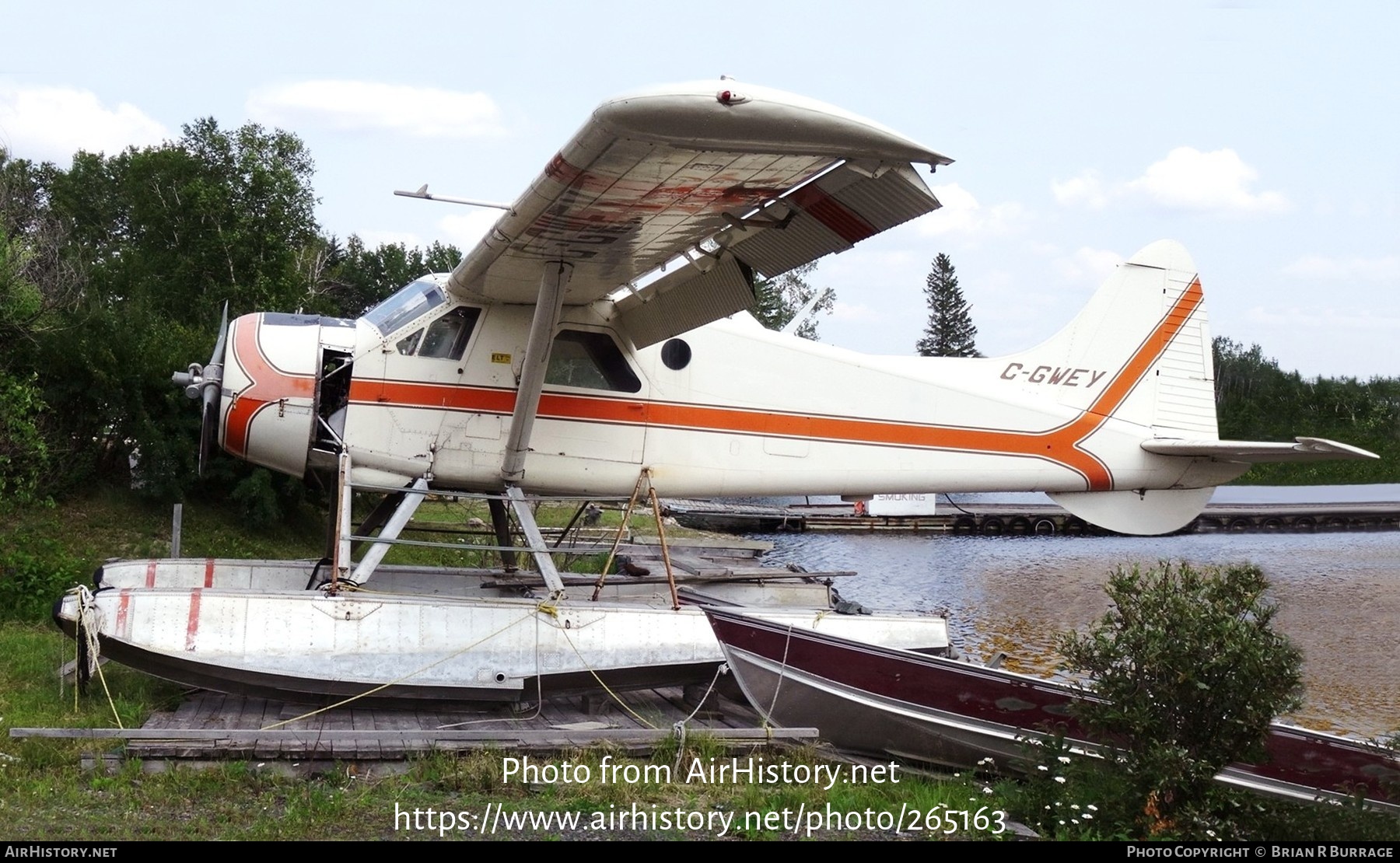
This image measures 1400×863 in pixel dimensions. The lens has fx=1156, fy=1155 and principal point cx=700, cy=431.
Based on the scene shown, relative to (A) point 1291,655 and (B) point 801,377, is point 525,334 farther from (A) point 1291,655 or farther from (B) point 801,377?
(A) point 1291,655

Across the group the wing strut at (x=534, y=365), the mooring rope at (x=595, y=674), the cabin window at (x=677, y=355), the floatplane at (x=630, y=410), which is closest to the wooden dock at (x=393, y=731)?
the mooring rope at (x=595, y=674)

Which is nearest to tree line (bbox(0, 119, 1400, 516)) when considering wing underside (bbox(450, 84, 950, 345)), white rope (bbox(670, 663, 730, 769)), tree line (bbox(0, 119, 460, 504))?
tree line (bbox(0, 119, 460, 504))

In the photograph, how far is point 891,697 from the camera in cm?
778

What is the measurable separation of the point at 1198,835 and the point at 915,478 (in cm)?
479

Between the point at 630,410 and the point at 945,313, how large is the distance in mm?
71889

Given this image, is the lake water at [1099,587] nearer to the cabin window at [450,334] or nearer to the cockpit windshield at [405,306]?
the cabin window at [450,334]

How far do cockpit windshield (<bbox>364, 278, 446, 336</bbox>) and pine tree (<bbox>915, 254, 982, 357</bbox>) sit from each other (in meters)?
70.8

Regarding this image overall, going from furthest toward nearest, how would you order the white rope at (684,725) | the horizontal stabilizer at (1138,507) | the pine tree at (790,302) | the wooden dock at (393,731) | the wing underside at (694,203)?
1. the pine tree at (790,302)
2. the horizontal stabilizer at (1138,507)
3. the white rope at (684,725)
4. the wooden dock at (393,731)
5. the wing underside at (694,203)

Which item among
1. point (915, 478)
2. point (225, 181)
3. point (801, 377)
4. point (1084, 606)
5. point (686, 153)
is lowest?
point (1084, 606)

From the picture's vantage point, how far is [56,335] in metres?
12.0

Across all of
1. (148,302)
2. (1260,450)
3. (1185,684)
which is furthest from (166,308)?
(1185,684)

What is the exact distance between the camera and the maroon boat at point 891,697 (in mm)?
7547

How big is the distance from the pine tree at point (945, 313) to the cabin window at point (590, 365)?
70.2 metres
